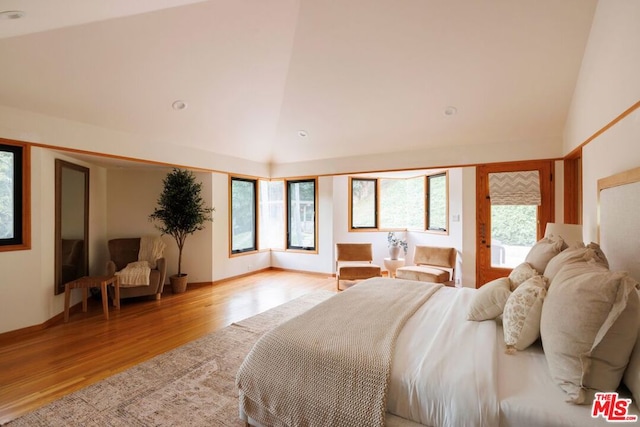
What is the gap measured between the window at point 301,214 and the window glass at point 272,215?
183 mm

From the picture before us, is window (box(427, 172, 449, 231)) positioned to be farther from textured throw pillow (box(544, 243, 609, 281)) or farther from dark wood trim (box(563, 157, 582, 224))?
textured throw pillow (box(544, 243, 609, 281))

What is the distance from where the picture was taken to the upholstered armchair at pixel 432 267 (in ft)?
14.6

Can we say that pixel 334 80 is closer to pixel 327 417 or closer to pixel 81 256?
pixel 327 417

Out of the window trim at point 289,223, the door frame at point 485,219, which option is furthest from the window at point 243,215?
the door frame at point 485,219

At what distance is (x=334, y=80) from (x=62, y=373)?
4142mm

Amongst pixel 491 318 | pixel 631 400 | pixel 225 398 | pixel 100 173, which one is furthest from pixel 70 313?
pixel 631 400

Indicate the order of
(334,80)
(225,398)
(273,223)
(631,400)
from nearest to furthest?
(631,400), (225,398), (334,80), (273,223)

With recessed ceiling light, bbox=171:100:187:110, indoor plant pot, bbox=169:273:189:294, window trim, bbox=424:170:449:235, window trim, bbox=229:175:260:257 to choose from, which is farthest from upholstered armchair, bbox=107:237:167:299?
window trim, bbox=424:170:449:235

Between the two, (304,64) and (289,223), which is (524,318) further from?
(289,223)

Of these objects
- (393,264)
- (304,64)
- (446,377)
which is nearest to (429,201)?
(393,264)

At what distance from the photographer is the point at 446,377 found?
1287mm

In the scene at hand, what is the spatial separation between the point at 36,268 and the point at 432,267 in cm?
538

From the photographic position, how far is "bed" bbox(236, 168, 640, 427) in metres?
1.12

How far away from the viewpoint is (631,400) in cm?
110
